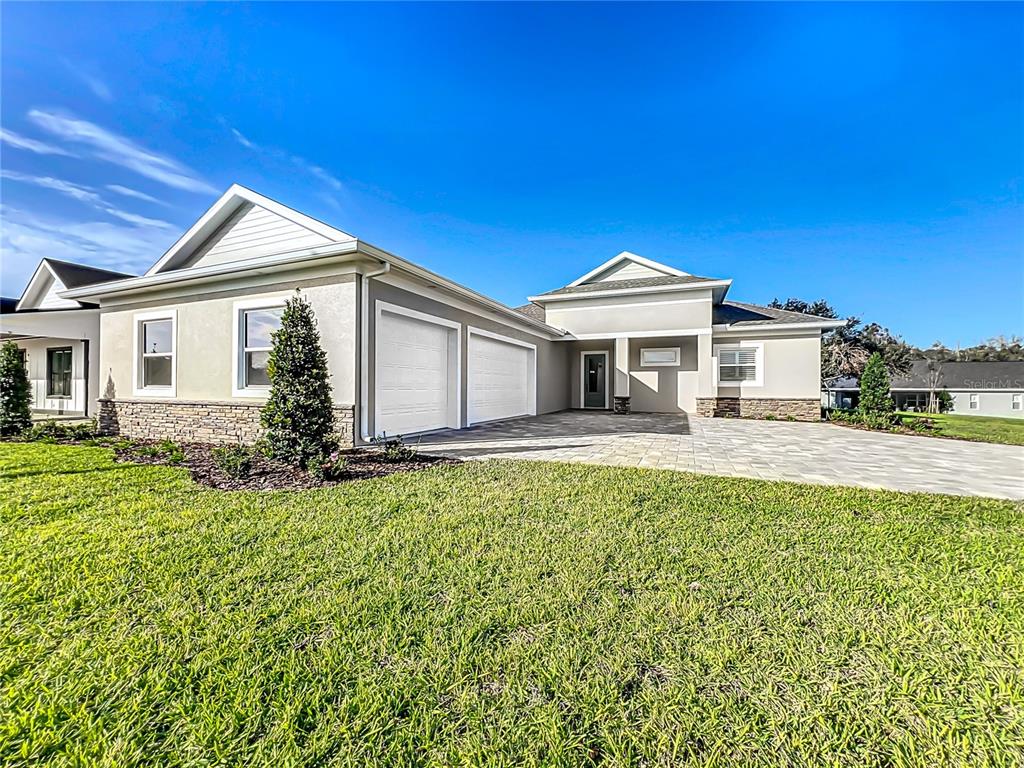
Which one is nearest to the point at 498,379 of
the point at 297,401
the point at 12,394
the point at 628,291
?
the point at 628,291

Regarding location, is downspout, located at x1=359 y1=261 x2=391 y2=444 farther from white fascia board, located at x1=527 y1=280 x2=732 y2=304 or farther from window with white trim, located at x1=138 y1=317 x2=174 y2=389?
white fascia board, located at x1=527 y1=280 x2=732 y2=304

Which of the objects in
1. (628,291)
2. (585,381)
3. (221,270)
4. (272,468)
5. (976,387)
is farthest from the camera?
(976,387)

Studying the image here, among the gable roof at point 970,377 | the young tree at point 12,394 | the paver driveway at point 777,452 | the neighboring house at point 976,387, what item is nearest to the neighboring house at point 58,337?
the young tree at point 12,394

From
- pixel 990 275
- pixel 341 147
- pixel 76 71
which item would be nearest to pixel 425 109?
pixel 341 147

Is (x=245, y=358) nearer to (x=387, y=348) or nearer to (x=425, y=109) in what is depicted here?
(x=387, y=348)

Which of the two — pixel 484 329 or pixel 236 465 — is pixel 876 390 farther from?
pixel 236 465

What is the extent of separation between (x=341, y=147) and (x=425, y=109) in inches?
104

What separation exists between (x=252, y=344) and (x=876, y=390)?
1640 cm

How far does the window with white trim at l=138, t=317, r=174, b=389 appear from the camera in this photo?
31.6 ft

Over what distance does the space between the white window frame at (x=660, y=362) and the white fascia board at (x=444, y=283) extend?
203 inches

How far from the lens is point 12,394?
978cm

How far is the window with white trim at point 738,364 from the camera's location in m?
15.1

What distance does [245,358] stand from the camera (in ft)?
27.9

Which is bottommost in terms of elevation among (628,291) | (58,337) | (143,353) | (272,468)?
(272,468)
